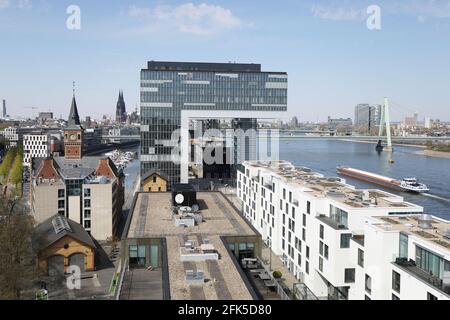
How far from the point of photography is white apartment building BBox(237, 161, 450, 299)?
5059mm

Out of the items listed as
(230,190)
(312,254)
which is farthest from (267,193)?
(230,190)

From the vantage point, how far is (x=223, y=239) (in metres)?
6.46

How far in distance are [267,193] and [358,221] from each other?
4.06 metres

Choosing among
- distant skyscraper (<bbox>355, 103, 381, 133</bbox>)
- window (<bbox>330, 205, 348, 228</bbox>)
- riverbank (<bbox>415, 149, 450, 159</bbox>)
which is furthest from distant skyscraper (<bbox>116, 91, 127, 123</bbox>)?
window (<bbox>330, 205, 348, 228</bbox>)

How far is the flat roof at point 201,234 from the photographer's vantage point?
14.8 ft

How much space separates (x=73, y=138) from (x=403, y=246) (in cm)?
1063

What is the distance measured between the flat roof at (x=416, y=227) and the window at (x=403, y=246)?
0.09 metres

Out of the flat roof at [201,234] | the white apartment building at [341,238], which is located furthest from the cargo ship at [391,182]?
the flat roof at [201,234]

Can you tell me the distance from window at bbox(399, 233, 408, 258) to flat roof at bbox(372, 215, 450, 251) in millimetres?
86

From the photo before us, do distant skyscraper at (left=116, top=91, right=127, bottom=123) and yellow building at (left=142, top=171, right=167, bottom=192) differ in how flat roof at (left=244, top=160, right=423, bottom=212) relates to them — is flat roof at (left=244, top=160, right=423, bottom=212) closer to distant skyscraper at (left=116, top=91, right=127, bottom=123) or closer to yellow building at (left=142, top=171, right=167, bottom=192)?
yellow building at (left=142, top=171, right=167, bottom=192)

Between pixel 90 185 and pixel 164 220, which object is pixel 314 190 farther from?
pixel 90 185

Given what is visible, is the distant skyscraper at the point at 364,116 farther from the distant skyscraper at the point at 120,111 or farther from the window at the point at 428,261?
the window at the point at 428,261

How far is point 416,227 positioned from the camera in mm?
5699
